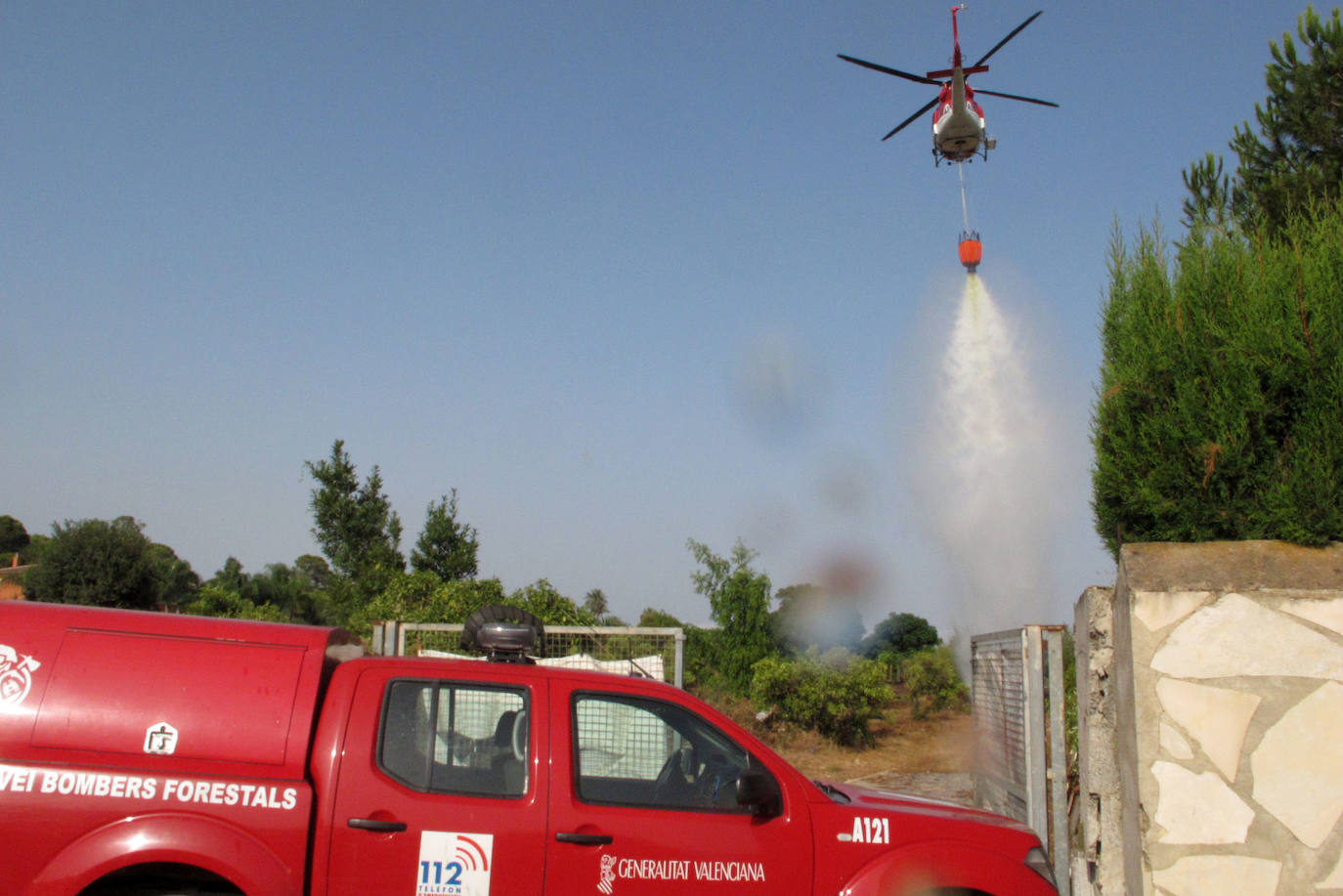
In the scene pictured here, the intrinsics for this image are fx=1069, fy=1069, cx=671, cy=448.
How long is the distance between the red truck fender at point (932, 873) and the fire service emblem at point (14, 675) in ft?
11.8

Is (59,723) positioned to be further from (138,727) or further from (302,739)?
(302,739)

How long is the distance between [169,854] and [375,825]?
0.79m

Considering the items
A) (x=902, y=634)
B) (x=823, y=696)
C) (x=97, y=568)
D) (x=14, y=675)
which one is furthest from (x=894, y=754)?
(x=902, y=634)

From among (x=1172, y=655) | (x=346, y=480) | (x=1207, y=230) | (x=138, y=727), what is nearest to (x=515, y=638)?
(x=138, y=727)

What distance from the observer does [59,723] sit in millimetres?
4398

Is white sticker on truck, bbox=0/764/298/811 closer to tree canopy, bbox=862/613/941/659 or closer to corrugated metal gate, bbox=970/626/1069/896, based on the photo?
corrugated metal gate, bbox=970/626/1069/896

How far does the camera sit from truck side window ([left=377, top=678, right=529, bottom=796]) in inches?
182

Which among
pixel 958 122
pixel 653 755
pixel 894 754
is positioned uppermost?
pixel 958 122

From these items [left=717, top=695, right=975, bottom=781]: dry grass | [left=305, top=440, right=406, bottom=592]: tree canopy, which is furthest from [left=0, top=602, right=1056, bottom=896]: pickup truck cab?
[left=305, top=440, right=406, bottom=592]: tree canopy

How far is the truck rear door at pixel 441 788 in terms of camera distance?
14.5 feet

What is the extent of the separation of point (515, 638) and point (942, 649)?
20031 mm

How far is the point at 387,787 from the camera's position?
454 centimetres

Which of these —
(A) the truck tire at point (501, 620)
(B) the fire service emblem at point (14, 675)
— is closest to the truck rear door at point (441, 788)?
(A) the truck tire at point (501, 620)

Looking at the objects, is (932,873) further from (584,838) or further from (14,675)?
(14,675)
